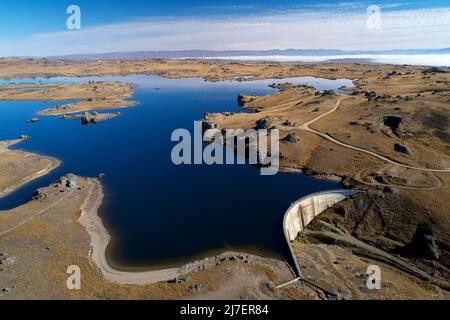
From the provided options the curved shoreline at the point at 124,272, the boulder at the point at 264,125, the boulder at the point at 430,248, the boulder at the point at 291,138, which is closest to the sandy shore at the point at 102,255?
the curved shoreline at the point at 124,272

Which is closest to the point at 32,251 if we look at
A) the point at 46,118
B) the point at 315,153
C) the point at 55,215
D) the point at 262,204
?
the point at 55,215

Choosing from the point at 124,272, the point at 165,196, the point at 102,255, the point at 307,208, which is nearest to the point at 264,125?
the point at 307,208

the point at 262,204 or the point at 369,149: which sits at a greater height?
the point at 369,149

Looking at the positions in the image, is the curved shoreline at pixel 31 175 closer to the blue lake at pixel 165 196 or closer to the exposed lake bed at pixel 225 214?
the blue lake at pixel 165 196

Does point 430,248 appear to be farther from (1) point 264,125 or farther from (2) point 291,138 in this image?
(1) point 264,125

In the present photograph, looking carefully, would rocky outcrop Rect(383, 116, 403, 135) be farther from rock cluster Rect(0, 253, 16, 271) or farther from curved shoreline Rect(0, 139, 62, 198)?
rock cluster Rect(0, 253, 16, 271)
